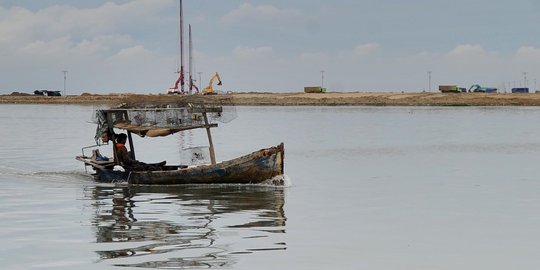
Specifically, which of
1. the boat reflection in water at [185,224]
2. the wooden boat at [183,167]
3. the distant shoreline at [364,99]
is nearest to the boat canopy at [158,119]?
the wooden boat at [183,167]

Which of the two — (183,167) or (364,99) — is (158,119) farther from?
(364,99)

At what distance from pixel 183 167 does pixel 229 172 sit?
229 centimetres

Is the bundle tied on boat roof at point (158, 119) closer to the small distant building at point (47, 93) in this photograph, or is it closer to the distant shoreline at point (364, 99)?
the distant shoreline at point (364, 99)

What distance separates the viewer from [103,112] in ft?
88.8

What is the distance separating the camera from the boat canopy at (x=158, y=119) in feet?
86.5

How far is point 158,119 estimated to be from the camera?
26.7 meters

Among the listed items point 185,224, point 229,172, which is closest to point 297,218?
point 185,224

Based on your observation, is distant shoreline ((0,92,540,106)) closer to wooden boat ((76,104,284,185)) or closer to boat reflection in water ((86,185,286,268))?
wooden boat ((76,104,284,185))

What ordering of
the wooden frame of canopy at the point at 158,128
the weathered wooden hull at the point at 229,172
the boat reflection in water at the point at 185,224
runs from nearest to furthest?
the boat reflection in water at the point at 185,224
the weathered wooden hull at the point at 229,172
the wooden frame of canopy at the point at 158,128

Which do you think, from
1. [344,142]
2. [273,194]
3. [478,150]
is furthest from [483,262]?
[344,142]

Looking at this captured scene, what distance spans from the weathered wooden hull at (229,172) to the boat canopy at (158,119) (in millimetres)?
1374

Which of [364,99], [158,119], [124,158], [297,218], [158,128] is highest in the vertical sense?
[364,99]

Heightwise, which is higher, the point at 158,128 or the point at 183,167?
the point at 158,128

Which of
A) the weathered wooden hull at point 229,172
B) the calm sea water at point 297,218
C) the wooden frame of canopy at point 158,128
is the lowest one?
the calm sea water at point 297,218
